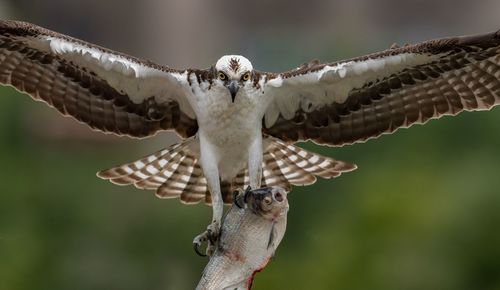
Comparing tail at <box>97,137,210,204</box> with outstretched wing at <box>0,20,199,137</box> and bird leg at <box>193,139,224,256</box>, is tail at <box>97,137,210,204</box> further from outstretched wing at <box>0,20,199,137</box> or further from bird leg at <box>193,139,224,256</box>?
bird leg at <box>193,139,224,256</box>

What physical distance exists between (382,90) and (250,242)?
2.68 meters

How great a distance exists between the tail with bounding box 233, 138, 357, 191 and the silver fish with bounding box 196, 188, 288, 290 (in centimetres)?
259

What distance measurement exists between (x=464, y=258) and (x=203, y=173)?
643 centimetres

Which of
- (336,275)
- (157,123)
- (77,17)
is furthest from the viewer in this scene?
(77,17)

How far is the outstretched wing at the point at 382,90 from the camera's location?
11.8 m

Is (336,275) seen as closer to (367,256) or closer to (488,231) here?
(367,256)

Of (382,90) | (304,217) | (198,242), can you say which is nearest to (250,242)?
(198,242)

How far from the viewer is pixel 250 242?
389 inches

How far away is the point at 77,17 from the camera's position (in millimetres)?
36094

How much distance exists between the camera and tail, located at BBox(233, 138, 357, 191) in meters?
12.5

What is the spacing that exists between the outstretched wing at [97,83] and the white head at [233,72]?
0.38m

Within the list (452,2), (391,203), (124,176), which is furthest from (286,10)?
(124,176)

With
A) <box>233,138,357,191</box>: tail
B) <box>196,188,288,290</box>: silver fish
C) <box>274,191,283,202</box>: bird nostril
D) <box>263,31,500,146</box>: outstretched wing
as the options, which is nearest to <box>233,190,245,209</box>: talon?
<box>196,188,288,290</box>: silver fish

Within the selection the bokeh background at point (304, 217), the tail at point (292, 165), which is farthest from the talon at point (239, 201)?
the bokeh background at point (304, 217)
